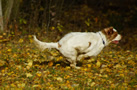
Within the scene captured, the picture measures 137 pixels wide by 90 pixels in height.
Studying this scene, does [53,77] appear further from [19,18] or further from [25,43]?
[19,18]

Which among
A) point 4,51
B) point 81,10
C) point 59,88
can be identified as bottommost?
point 59,88

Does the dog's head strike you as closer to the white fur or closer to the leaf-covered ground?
the white fur

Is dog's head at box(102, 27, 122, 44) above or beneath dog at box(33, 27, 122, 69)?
above

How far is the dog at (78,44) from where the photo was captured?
5082mm

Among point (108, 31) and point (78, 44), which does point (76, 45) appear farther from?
point (108, 31)

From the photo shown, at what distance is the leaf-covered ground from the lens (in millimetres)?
4465

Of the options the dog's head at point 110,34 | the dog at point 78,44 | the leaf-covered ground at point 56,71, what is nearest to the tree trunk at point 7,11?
the leaf-covered ground at point 56,71

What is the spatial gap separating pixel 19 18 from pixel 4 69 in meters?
→ 3.17

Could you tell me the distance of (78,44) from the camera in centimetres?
509

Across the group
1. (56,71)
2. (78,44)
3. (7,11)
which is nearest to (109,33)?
(78,44)

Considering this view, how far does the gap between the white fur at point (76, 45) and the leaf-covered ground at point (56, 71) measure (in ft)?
1.27

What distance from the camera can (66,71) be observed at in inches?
209

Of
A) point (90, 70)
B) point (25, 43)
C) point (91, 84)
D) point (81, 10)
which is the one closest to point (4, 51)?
point (25, 43)

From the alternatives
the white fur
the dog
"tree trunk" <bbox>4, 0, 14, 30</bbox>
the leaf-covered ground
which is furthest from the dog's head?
"tree trunk" <bbox>4, 0, 14, 30</bbox>
